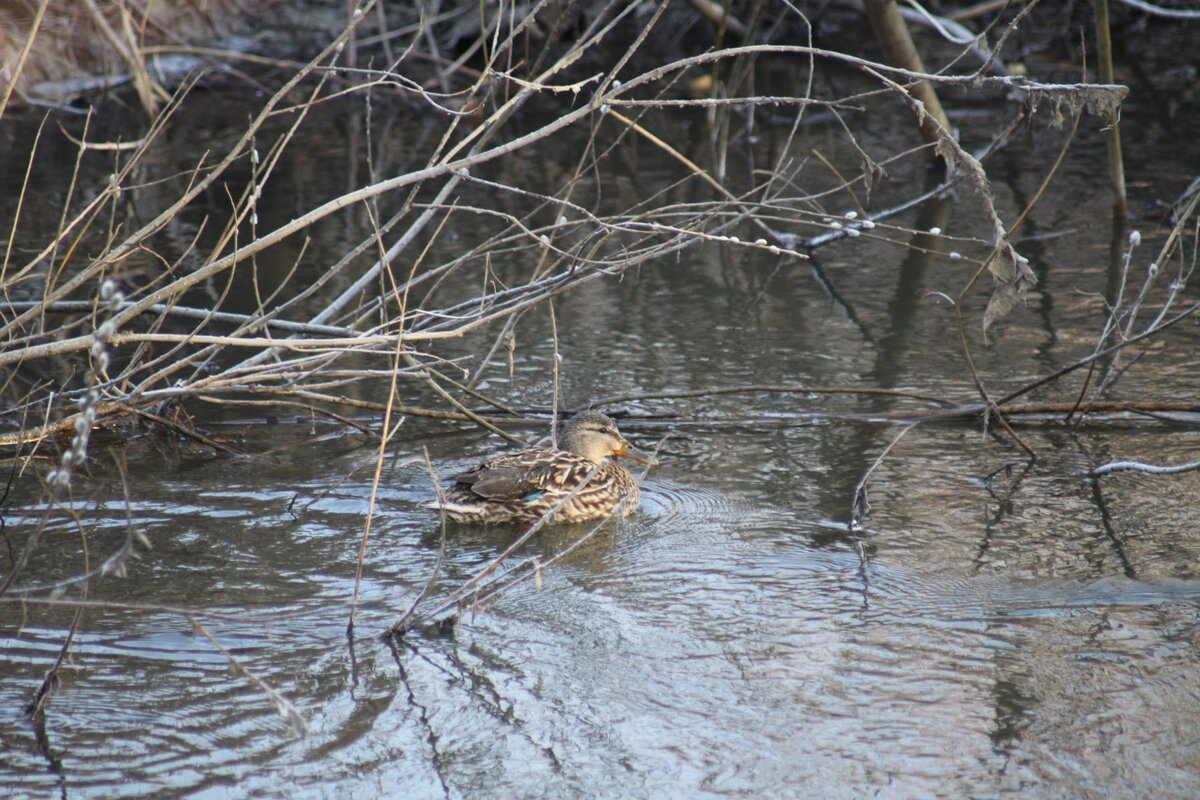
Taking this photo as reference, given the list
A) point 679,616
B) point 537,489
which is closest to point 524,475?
point 537,489

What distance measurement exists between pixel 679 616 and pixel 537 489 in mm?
1357

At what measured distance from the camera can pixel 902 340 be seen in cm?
844

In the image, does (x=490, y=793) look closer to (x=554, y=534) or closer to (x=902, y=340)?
(x=554, y=534)

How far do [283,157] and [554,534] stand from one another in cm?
986

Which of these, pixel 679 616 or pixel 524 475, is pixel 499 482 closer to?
pixel 524 475

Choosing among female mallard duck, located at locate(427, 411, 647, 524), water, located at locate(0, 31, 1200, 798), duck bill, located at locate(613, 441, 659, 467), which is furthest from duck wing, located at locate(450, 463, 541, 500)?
duck bill, located at locate(613, 441, 659, 467)

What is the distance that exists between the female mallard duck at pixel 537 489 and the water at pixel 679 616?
0.13 meters

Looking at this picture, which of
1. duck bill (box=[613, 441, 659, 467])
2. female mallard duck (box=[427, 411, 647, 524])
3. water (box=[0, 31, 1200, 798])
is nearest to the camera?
water (box=[0, 31, 1200, 798])

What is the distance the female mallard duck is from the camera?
607cm

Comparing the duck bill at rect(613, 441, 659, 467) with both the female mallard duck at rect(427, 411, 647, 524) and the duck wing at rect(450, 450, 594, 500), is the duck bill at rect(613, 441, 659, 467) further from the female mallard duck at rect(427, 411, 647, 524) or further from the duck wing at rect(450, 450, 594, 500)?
the duck wing at rect(450, 450, 594, 500)

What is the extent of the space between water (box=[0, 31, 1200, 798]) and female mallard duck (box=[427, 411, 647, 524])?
0.44 feet

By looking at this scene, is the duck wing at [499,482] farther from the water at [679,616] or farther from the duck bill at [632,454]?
the duck bill at [632,454]

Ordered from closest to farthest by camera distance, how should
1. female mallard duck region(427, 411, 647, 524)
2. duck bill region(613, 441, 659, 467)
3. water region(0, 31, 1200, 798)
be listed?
1. water region(0, 31, 1200, 798)
2. female mallard duck region(427, 411, 647, 524)
3. duck bill region(613, 441, 659, 467)

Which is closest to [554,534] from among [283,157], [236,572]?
[236,572]
